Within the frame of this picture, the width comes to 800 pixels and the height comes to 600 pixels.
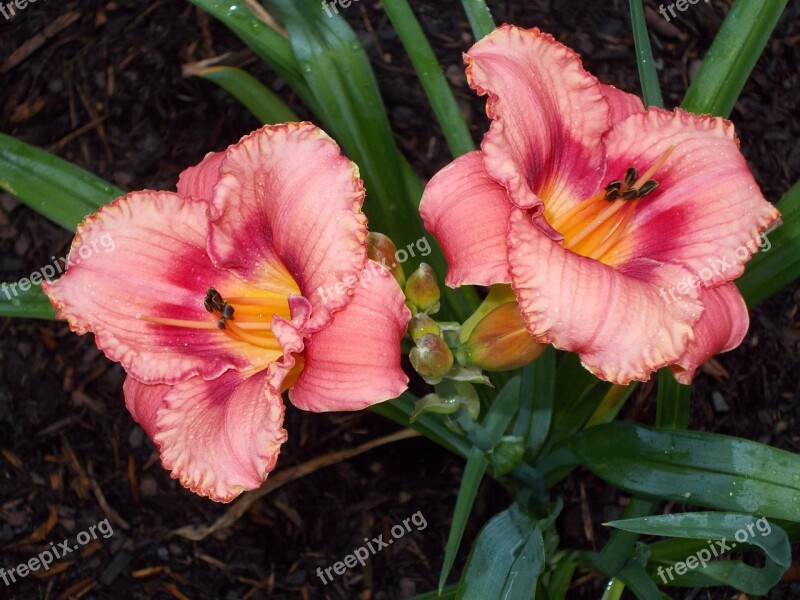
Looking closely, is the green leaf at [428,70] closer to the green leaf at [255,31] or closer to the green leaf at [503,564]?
the green leaf at [255,31]

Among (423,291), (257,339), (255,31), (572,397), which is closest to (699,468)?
(572,397)

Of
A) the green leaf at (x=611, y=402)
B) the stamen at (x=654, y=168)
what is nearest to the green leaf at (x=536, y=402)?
the green leaf at (x=611, y=402)

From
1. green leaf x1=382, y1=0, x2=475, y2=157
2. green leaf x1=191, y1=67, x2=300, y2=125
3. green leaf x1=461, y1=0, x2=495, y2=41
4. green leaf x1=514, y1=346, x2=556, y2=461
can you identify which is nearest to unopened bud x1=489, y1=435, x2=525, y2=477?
green leaf x1=514, y1=346, x2=556, y2=461

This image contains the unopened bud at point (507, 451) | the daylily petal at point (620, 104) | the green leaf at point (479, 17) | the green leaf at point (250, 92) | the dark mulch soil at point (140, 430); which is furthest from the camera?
the dark mulch soil at point (140, 430)

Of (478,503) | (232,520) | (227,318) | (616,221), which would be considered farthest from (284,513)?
(616,221)

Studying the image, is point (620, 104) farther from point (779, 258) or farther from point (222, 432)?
point (222, 432)

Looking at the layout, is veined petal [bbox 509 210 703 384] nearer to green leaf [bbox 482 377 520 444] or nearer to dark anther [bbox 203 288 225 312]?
dark anther [bbox 203 288 225 312]
